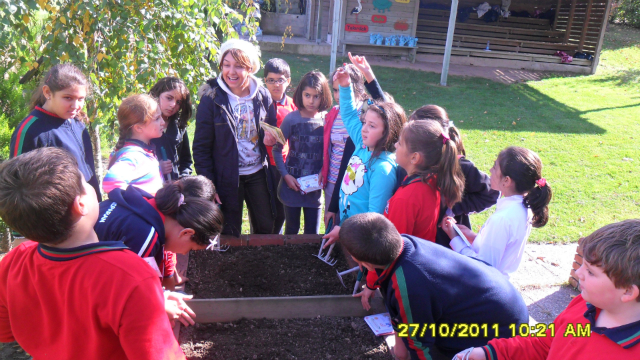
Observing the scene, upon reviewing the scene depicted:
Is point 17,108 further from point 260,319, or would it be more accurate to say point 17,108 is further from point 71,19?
point 260,319

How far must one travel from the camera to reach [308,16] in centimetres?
1495

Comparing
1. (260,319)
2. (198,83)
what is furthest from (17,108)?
(260,319)

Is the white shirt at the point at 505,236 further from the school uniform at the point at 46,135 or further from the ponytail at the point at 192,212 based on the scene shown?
the school uniform at the point at 46,135

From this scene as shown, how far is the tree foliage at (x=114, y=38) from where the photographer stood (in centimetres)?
310

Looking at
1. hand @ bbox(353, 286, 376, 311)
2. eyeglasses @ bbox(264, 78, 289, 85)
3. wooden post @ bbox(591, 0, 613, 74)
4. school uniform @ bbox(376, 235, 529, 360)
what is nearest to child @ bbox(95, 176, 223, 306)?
school uniform @ bbox(376, 235, 529, 360)

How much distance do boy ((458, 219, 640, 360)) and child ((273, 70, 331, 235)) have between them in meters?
2.21

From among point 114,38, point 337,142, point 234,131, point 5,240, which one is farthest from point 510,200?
point 5,240

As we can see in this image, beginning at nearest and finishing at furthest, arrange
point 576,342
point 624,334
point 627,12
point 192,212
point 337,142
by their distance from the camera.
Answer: point 624,334, point 576,342, point 192,212, point 337,142, point 627,12

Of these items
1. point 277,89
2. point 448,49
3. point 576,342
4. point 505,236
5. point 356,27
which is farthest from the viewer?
point 356,27

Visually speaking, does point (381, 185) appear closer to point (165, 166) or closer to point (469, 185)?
point (469, 185)

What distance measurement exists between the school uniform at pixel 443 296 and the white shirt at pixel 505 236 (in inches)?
13.3

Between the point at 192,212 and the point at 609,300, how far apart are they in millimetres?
1559

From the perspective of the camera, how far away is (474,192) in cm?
279

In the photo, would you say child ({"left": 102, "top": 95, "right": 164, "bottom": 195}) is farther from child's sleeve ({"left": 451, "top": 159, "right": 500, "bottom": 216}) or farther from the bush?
the bush
